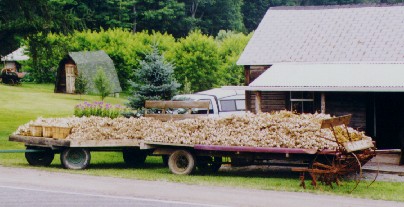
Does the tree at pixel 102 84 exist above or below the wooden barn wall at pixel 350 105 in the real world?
above

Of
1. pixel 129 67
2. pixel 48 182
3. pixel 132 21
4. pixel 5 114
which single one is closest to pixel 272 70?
pixel 48 182

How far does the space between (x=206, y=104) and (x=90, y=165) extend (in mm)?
3695

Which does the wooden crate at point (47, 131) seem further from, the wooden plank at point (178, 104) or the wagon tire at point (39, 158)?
the wooden plank at point (178, 104)

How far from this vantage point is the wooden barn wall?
26.8 metres

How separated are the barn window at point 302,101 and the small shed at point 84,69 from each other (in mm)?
29020

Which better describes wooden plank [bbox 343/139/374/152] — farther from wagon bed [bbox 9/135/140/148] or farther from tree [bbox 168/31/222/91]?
tree [bbox 168/31/222/91]

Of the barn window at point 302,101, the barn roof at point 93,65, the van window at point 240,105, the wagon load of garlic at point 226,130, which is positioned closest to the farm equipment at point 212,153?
the wagon load of garlic at point 226,130

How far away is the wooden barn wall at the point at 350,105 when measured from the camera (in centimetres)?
2678

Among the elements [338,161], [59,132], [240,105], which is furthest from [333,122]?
[240,105]

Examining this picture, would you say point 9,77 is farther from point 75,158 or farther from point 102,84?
point 75,158

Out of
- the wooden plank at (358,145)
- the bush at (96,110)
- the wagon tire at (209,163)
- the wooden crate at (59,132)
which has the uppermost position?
the bush at (96,110)

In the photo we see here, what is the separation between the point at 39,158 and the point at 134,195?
670cm

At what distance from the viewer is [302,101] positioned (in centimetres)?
2784

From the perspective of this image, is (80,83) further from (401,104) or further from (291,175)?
(291,175)
